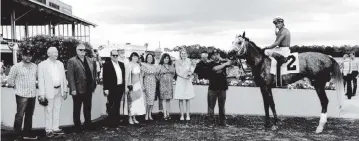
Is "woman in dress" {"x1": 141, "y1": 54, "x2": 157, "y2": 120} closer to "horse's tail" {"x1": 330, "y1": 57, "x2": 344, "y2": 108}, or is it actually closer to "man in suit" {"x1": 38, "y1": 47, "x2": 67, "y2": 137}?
"man in suit" {"x1": 38, "y1": 47, "x2": 67, "y2": 137}

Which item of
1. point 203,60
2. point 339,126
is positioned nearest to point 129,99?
point 203,60

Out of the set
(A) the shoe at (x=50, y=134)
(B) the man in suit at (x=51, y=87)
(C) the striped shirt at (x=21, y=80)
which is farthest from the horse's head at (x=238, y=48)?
(C) the striped shirt at (x=21, y=80)

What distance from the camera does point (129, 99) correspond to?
8.83 metres

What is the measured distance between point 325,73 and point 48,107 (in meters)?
5.20

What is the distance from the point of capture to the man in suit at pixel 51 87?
273 inches

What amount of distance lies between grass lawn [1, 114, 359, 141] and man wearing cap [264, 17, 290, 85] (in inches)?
48.0

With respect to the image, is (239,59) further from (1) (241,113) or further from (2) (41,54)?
(2) (41,54)

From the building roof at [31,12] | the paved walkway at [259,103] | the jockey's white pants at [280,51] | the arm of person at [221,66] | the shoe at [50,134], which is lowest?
the shoe at [50,134]

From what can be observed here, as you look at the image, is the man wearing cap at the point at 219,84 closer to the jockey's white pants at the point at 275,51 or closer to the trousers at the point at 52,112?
the jockey's white pants at the point at 275,51

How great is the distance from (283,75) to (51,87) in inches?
171

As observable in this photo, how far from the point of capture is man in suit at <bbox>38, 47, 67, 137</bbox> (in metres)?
6.93

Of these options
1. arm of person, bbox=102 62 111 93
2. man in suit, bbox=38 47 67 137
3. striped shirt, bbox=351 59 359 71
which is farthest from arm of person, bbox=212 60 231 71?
striped shirt, bbox=351 59 359 71

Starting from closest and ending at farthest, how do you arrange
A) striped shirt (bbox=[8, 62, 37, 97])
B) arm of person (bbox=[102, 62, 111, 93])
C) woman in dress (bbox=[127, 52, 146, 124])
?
striped shirt (bbox=[8, 62, 37, 97])
arm of person (bbox=[102, 62, 111, 93])
woman in dress (bbox=[127, 52, 146, 124])

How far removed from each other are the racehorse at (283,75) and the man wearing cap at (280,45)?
19 centimetres
